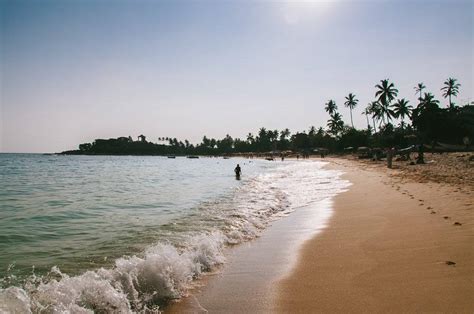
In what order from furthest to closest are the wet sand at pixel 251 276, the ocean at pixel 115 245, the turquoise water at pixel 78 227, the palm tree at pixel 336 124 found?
the palm tree at pixel 336 124
the turquoise water at pixel 78 227
the ocean at pixel 115 245
the wet sand at pixel 251 276

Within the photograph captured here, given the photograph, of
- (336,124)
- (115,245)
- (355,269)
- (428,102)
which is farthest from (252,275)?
(336,124)

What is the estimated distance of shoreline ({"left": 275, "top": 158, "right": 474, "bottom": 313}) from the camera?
158 inches

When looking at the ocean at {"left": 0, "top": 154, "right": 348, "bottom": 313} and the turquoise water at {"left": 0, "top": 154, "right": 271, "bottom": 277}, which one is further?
the turquoise water at {"left": 0, "top": 154, "right": 271, "bottom": 277}

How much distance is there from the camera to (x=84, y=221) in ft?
36.0

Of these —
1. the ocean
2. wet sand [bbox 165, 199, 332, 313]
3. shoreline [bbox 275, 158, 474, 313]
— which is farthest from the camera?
the ocean

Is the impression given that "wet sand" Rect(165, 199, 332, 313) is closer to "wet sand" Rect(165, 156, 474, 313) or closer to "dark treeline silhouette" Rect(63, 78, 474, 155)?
"wet sand" Rect(165, 156, 474, 313)

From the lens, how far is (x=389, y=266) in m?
5.22

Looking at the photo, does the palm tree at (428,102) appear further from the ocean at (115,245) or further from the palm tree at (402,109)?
the ocean at (115,245)

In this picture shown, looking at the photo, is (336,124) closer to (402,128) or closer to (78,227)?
(402,128)

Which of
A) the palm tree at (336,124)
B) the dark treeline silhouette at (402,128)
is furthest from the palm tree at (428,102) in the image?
the palm tree at (336,124)

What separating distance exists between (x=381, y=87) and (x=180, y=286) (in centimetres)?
8069

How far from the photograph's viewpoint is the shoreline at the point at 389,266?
158 inches

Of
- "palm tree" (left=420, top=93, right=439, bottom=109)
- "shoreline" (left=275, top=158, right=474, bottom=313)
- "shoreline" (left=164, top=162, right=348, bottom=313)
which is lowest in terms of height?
"shoreline" (left=164, top=162, right=348, bottom=313)

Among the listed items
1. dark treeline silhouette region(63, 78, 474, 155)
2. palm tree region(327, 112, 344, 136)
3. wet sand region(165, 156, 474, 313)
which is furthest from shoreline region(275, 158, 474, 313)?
palm tree region(327, 112, 344, 136)
